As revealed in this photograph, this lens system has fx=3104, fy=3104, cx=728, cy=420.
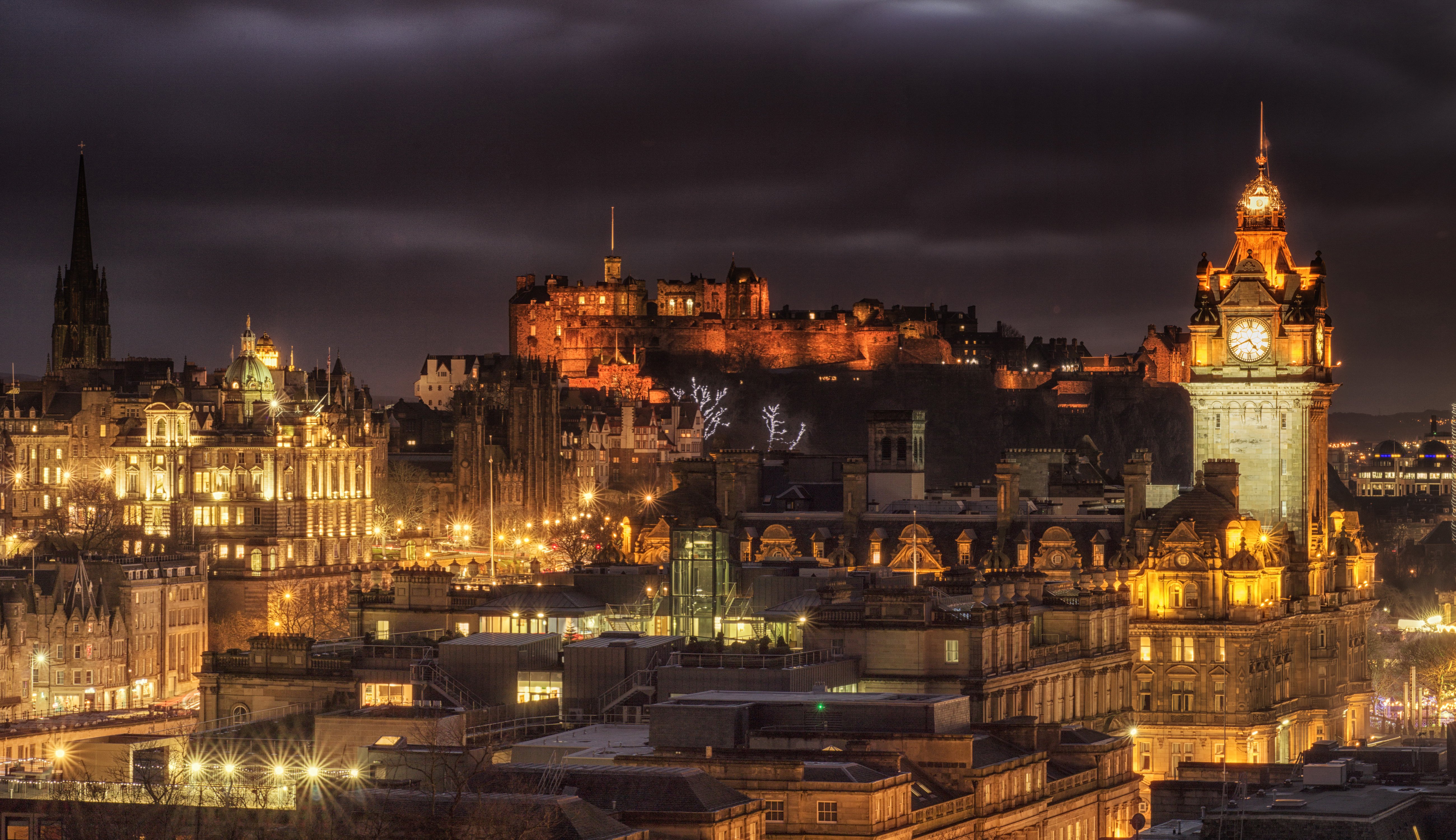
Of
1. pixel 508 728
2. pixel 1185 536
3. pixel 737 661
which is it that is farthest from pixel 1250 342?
pixel 508 728

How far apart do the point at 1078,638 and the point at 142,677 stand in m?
53.8

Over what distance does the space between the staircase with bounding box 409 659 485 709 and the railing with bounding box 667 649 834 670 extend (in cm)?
618

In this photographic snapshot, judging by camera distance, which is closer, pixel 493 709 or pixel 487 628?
pixel 493 709

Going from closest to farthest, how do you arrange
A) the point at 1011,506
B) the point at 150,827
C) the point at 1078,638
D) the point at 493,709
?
the point at 150,827 → the point at 493,709 → the point at 1078,638 → the point at 1011,506

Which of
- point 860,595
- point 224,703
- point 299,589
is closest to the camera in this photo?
point 224,703

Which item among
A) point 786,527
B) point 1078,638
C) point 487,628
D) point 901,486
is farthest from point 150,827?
point 901,486

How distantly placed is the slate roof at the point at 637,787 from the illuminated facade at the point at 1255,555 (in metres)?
51.1

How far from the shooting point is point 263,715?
94562mm

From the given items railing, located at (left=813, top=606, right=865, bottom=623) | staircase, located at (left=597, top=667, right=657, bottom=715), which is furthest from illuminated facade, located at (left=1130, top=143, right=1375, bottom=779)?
staircase, located at (left=597, top=667, right=657, bottom=715)

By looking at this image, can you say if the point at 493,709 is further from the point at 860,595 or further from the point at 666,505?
the point at 666,505

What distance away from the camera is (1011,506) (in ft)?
436

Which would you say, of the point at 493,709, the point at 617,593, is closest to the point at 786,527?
the point at 617,593

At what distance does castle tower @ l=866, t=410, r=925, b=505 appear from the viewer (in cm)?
14400

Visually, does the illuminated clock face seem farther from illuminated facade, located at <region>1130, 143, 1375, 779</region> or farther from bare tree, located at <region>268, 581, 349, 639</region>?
bare tree, located at <region>268, 581, 349, 639</region>
